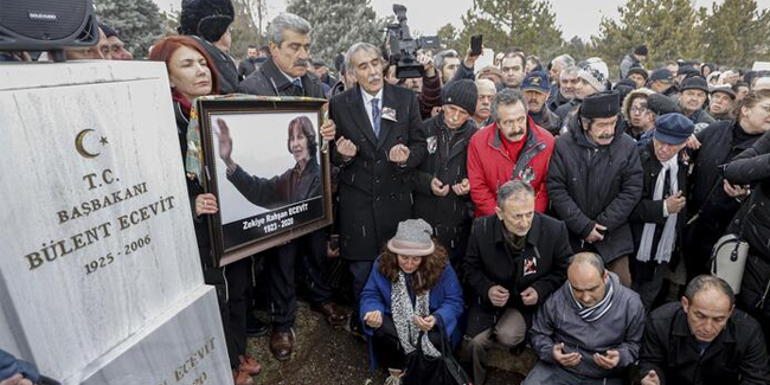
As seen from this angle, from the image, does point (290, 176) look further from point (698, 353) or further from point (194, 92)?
point (698, 353)

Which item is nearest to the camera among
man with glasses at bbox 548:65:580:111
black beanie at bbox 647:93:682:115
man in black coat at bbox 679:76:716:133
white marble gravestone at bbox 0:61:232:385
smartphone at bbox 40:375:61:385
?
white marble gravestone at bbox 0:61:232:385

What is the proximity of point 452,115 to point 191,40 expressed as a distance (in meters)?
2.21

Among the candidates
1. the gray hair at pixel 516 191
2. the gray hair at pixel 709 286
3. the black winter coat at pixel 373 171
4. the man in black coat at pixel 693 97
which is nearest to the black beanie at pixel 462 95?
the black winter coat at pixel 373 171

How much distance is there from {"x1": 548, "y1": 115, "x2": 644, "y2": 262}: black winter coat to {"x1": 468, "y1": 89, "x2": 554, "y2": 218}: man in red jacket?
0.14 meters

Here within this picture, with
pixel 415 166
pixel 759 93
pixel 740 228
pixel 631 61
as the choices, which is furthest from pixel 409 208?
pixel 631 61

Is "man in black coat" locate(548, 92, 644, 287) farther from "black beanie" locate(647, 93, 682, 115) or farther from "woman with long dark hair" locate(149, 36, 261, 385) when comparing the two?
"woman with long dark hair" locate(149, 36, 261, 385)

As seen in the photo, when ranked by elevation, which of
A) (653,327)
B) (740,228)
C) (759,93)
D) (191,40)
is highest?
(191,40)

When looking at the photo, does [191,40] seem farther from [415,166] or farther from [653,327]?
[653,327]

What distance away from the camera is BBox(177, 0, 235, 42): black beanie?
4.04 metres

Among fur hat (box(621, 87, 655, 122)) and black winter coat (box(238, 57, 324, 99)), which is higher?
black winter coat (box(238, 57, 324, 99))

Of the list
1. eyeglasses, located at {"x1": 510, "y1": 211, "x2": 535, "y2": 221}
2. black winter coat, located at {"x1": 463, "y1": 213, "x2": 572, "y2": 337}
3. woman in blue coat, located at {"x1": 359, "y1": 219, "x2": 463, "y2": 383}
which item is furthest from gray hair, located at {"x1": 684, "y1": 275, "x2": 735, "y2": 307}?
woman in blue coat, located at {"x1": 359, "y1": 219, "x2": 463, "y2": 383}

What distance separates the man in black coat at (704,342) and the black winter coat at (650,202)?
2.60 ft

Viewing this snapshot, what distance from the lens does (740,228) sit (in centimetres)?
355

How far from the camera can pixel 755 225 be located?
11.3 feet
